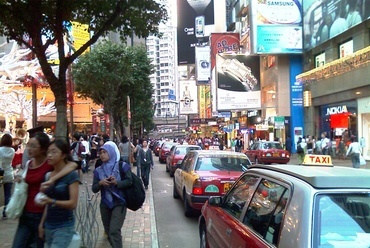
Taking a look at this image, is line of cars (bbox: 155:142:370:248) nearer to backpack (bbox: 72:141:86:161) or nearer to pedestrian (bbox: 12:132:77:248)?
pedestrian (bbox: 12:132:77:248)

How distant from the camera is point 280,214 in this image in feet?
11.3

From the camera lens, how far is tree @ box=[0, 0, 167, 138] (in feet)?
22.3

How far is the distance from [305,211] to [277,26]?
34132mm

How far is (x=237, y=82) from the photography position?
41.0 meters

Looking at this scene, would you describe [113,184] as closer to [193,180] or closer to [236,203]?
[236,203]

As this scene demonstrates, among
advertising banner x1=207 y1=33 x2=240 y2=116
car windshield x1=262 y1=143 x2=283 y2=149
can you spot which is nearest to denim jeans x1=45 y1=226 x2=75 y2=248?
car windshield x1=262 y1=143 x2=283 y2=149

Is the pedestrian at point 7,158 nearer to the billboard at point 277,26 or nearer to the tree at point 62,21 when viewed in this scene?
the tree at point 62,21

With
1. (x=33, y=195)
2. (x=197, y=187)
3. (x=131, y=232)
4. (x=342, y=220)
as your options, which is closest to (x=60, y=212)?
(x=33, y=195)

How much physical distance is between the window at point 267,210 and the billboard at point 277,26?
32360mm

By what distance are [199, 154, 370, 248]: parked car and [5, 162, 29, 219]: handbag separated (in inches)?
80.3

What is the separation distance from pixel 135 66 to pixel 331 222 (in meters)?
22.7

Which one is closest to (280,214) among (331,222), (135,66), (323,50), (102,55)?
(331,222)

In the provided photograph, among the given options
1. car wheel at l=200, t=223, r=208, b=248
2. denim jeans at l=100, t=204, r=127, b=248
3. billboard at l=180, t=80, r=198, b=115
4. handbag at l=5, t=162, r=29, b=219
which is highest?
billboard at l=180, t=80, r=198, b=115

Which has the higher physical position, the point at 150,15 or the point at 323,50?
the point at 323,50
